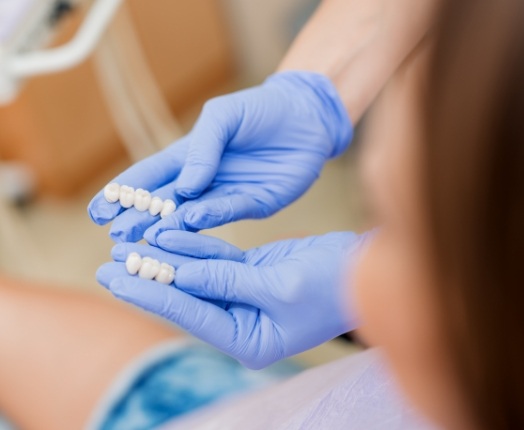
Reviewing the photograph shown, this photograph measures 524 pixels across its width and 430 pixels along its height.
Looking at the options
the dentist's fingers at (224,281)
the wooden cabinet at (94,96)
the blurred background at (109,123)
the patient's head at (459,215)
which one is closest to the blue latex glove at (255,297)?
the dentist's fingers at (224,281)

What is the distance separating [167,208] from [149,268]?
0.27ft

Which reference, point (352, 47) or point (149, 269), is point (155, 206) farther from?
point (352, 47)

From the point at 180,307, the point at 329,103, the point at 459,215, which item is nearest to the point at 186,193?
the point at 180,307

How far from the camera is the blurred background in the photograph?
1.71 m

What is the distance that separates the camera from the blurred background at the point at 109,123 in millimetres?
1708

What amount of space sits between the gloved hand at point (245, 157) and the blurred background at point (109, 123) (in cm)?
70

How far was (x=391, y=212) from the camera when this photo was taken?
444mm

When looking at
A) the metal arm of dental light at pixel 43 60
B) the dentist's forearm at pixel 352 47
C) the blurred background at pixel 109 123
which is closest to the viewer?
the dentist's forearm at pixel 352 47

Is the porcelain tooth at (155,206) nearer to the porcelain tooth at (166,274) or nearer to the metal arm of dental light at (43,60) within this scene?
the porcelain tooth at (166,274)

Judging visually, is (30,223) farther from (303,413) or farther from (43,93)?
(303,413)

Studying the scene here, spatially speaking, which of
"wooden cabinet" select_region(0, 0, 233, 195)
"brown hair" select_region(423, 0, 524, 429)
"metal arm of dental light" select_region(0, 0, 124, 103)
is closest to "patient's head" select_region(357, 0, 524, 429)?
"brown hair" select_region(423, 0, 524, 429)

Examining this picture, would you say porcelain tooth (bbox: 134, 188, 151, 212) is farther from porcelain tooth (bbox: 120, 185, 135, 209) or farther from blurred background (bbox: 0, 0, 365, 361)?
blurred background (bbox: 0, 0, 365, 361)

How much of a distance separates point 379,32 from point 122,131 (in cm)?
114

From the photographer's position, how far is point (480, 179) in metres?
0.37
